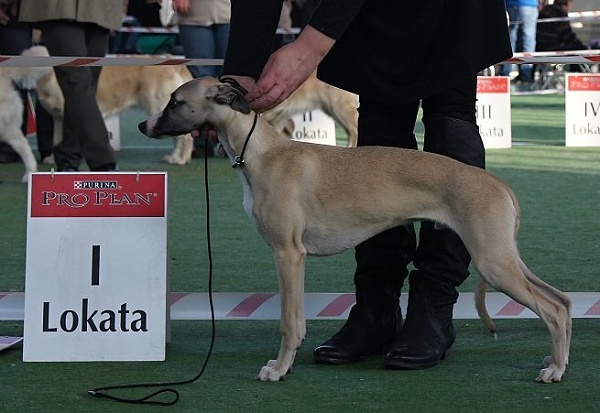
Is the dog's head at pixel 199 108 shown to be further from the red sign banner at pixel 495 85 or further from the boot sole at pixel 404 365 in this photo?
the red sign banner at pixel 495 85

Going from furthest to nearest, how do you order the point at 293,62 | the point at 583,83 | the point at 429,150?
the point at 583,83 → the point at 429,150 → the point at 293,62

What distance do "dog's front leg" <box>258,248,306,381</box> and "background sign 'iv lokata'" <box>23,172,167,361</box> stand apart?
17.3 inches

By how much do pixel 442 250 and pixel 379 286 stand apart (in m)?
0.27

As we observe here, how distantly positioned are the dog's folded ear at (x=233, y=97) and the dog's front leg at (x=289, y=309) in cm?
44

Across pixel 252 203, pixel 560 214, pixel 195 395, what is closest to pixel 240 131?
pixel 252 203

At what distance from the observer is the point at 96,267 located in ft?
12.7

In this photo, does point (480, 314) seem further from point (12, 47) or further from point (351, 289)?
point (12, 47)

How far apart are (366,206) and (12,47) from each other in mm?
6298

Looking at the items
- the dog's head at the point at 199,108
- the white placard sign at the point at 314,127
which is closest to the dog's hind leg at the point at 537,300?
the dog's head at the point at 199,108

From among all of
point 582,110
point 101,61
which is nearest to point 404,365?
point 101,61

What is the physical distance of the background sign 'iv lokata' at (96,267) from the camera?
382 cm

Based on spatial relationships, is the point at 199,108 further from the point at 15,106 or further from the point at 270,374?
the point at 15,106

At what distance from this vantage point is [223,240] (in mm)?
6156

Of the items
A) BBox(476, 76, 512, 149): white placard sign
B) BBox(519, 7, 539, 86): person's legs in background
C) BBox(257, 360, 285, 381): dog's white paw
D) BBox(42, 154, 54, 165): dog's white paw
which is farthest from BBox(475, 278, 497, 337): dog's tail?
BBox(519, 7, 539, 86): person's legs in background
